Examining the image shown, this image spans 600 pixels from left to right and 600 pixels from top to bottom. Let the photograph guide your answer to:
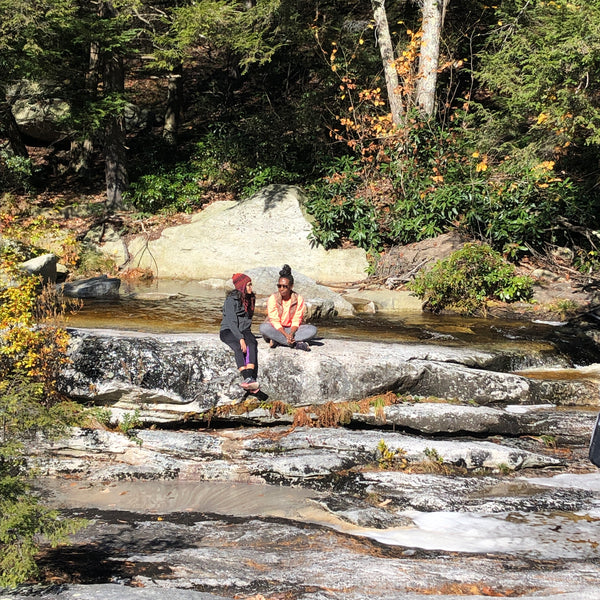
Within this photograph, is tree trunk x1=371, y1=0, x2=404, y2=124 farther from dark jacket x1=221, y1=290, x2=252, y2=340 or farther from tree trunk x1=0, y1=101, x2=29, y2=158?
dark jacket x1=221, y1=290, x2=252, y2=340

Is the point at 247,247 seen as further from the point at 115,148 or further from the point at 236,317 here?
the point at 236,317

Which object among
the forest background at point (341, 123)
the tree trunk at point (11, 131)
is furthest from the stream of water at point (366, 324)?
the tree trunk at point (11, 131)

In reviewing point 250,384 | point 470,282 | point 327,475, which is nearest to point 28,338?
point 250,384

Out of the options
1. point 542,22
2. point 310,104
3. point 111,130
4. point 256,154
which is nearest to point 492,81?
point 542,22

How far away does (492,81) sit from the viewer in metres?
17.3

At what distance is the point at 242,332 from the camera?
8.54 m

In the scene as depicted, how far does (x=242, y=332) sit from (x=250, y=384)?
26.3 inches

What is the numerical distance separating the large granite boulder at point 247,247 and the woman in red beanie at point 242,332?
7776 mm

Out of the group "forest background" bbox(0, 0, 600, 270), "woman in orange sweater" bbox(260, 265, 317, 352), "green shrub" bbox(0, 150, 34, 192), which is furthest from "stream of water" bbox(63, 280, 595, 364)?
"green shrub" bbox(0, 150, 34, 192)

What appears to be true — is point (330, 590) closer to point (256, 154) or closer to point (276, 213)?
point (276, 213)

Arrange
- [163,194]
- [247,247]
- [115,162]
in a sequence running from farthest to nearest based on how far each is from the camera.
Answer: [163,194], [115,162], [247,247]

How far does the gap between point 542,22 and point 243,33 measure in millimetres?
7326

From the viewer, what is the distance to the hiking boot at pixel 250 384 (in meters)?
8.24

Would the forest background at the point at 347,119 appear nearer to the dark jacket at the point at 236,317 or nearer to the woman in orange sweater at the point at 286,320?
the woman in orange sweater at the point at 286,320
